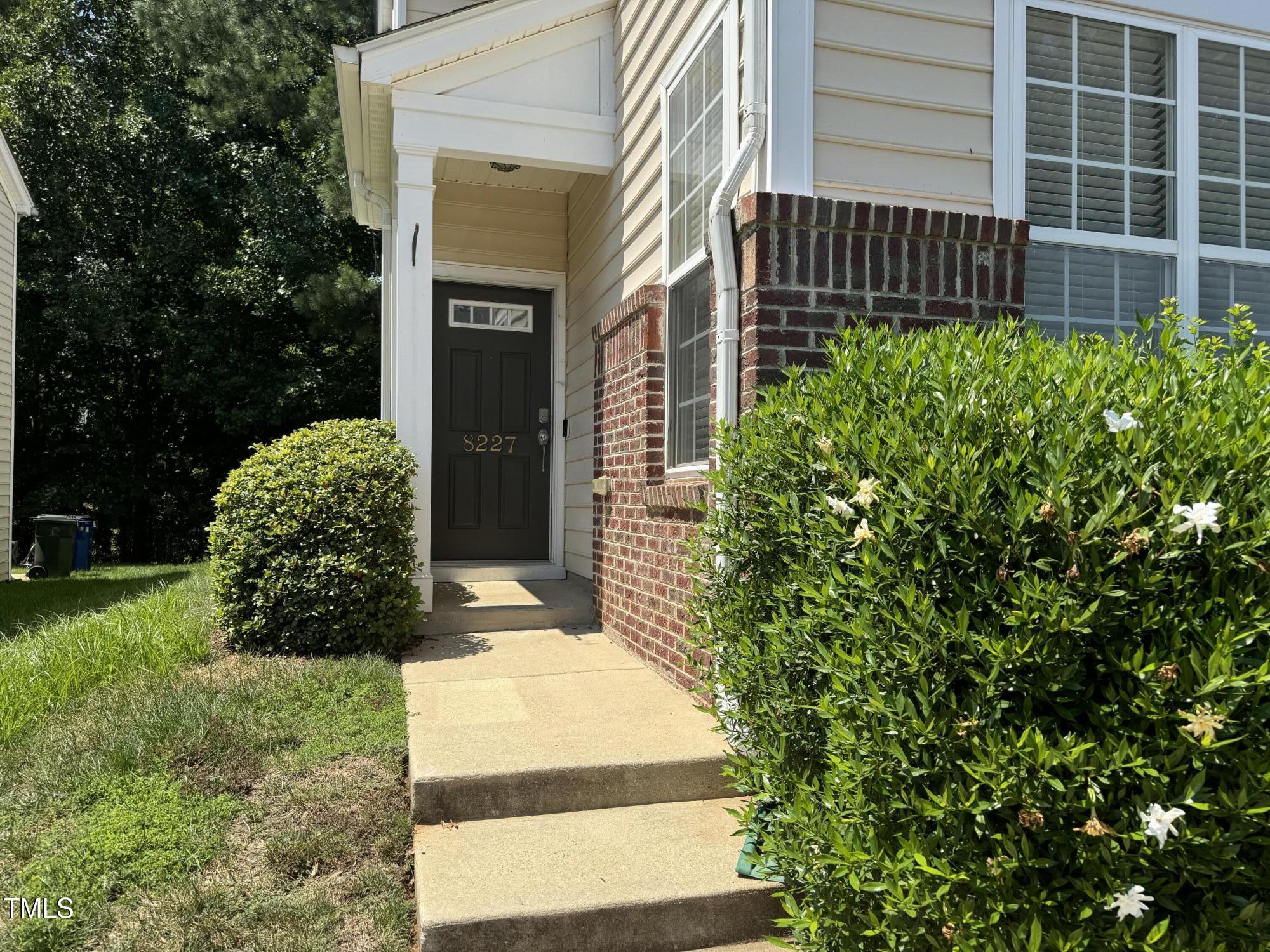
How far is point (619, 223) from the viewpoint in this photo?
17.1ft

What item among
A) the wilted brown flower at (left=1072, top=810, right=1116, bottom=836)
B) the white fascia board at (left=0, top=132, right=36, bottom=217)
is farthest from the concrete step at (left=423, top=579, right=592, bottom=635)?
the white fascia board at (left=0, top=132, right=36, bottom=217)

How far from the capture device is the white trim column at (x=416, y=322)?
5.08 m

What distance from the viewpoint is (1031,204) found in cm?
353

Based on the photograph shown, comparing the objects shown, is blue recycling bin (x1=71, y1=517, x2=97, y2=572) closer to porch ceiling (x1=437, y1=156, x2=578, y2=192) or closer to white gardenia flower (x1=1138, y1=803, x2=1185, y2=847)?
porch ceiling (x1=437, y1=156, x2=578, y2=192)

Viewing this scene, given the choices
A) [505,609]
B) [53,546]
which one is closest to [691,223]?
[505,609]

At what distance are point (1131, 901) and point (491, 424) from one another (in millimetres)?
5632

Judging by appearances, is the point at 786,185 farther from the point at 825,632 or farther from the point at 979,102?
the point at 825,632

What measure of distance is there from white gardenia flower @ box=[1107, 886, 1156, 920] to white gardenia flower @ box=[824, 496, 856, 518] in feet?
2.75

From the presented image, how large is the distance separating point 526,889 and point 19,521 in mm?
14846

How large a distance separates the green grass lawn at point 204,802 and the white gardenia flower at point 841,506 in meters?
1.52

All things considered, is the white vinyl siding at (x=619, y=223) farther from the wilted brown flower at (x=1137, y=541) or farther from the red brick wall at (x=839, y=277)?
the wilted brown flower at (x=1137, y=541)

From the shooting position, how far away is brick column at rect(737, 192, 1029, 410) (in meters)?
3.14

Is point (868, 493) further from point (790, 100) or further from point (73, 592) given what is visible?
point (73, 592)

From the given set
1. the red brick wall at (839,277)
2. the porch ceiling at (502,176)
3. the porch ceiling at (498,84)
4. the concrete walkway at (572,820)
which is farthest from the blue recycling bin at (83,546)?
the red brick wall at (839,277)
